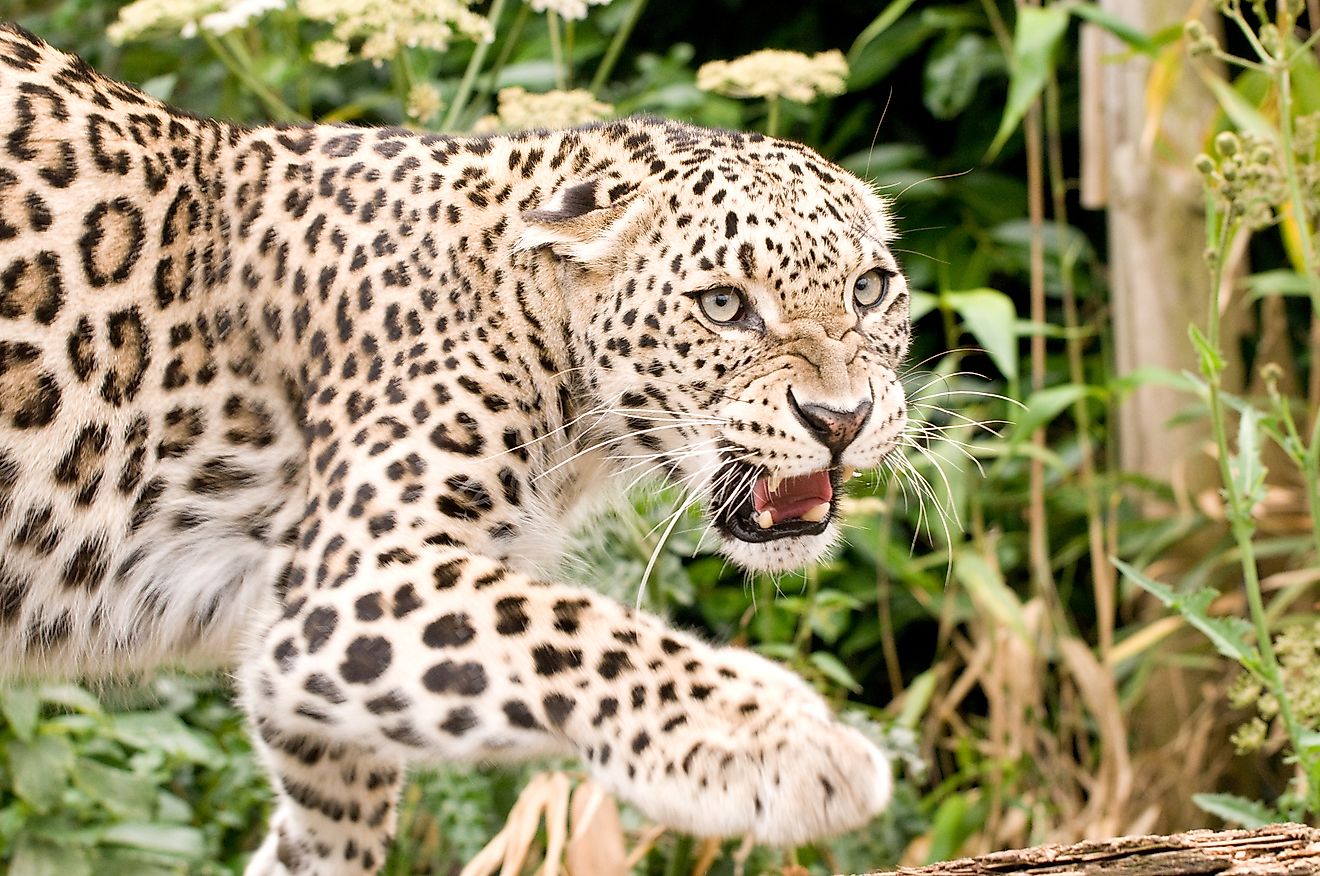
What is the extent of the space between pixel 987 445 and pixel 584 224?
280 centimetres

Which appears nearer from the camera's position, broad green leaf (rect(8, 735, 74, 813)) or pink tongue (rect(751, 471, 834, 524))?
pink tongue (rect(751, 471, 834, 524))

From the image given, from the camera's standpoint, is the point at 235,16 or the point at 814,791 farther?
the point at 235,16

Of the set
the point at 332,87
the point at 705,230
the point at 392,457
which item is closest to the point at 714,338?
the point at 705,230

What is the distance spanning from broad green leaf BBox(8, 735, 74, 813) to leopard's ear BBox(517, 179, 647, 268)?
204 centimetres

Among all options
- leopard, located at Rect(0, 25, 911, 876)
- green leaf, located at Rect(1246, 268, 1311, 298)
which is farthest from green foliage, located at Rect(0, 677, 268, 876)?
green leaf, located at Rect(1246, 268, 1311, 298)

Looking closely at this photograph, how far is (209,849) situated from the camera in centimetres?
502

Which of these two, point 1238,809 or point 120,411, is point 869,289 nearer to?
point 1238,809

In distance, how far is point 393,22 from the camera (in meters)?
4.48

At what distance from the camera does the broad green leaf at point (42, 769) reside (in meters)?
4.35

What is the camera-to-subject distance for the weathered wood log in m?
2.75

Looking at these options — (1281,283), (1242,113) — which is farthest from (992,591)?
(1242,113)

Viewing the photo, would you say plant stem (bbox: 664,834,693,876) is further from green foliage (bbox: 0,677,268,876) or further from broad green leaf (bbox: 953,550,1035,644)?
broad green leaf (bbox: 953,550,1035,644)

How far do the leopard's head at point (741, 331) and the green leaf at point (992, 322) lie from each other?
1495mm

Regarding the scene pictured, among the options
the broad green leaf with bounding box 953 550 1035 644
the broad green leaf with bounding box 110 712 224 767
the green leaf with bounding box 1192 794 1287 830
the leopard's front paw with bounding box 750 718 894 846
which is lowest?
the broad green leaf with bounding box 110 712 224 767
